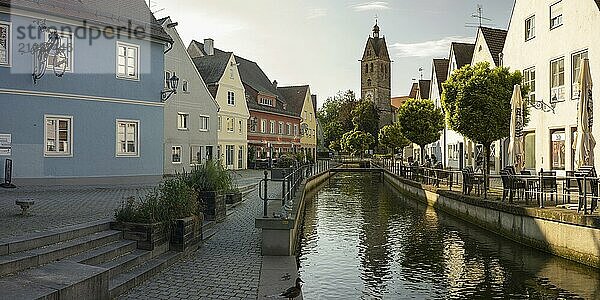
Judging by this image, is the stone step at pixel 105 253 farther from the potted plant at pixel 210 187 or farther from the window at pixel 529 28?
the window at pixel 529 28

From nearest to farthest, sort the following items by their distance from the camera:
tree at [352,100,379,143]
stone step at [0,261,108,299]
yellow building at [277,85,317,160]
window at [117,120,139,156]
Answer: stone step at [0,261,108,299]
window at [117,120,139,156]
yellow building at [277,85,317,160]
tree at [352,100,379,143]

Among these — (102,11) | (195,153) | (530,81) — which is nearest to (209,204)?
(102,11)

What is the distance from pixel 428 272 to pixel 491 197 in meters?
7.90

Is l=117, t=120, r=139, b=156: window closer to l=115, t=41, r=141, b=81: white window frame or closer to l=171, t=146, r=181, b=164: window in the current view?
l=115, t=41, r=141, b=81: white window frame

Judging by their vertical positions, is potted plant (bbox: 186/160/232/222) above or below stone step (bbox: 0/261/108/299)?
above

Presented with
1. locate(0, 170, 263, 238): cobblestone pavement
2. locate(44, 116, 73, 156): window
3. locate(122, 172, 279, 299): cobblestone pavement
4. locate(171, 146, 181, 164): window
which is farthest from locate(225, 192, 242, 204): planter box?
locate(171, 146, 181, 164): window

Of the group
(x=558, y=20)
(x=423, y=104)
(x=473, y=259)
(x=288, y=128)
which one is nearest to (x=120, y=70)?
(x=473, y=259)

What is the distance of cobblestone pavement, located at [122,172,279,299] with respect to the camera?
8055 millimetres

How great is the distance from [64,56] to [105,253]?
16.0 metres

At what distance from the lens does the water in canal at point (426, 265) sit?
10.2 meters

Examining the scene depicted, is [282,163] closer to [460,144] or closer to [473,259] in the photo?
[460,144]

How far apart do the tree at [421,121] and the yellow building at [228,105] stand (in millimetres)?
15716

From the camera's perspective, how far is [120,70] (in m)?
24.7

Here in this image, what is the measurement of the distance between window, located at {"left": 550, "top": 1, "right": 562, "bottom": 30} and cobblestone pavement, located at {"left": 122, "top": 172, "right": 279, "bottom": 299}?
18.2 metres
